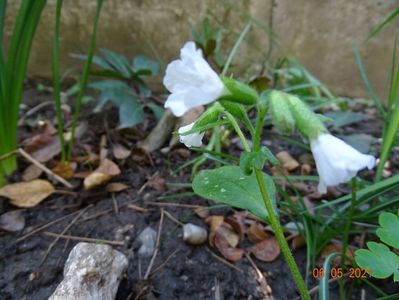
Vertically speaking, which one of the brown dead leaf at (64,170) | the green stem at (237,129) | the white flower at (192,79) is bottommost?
the brown dead leaf at (64,170)

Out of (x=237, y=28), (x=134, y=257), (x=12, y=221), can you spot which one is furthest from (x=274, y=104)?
(x=237, y=28)

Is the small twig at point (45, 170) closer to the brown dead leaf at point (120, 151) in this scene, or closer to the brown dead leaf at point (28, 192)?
the brown dead leaf at point (28, 192)

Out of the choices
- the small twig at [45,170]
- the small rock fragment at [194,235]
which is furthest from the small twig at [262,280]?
the small twig at [45,170]

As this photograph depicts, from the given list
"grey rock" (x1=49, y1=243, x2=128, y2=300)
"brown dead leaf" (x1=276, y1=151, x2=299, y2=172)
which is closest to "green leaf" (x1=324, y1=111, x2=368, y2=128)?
"brown dead leaf" (x1=276, y1=151, x2=299, y2=172)

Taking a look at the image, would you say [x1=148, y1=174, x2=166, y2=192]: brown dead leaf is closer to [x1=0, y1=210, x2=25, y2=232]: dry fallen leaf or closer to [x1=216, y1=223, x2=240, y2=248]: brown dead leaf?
[x1=216, y1=223, x2=240, y2=248]: brown dead leaf

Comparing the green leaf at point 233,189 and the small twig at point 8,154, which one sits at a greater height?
the green leaf at point 233,189

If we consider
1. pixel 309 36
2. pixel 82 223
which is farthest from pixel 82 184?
pixel 309 36
